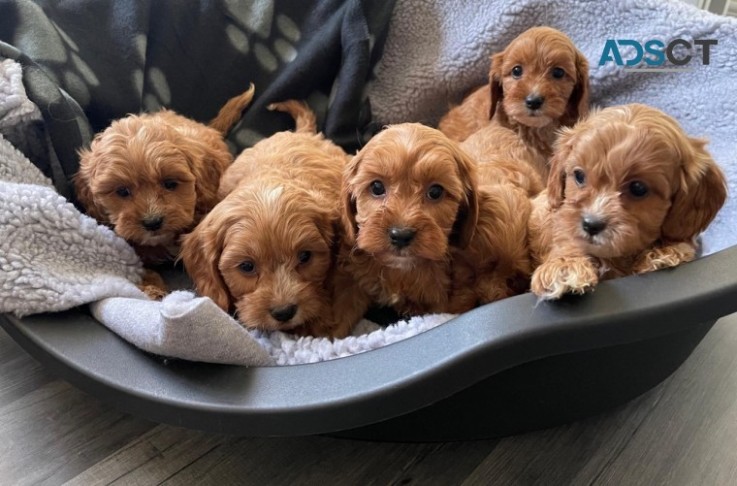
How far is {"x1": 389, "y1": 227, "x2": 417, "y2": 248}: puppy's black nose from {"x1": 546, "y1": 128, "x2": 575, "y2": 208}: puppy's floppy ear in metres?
0.43

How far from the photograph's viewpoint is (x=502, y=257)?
1689mm

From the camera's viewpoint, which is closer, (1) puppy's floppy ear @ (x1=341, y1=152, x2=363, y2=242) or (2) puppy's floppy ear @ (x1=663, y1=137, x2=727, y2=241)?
(2) puppy's floppy ear @ (x1=663, y1=137, x2=727, y2=241)

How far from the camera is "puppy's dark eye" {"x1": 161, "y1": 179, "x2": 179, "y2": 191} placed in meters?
1.95

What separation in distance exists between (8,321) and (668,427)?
1.91 meters

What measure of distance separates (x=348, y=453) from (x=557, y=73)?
150 centimetres

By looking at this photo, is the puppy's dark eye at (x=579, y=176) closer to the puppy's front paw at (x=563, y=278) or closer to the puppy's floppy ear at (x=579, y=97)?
the puppy's front paw at (x=563, y=278)

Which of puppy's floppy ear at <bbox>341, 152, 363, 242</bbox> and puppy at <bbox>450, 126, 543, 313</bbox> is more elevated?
puppy's floppy ear at <bbox>341, 152, 363, 242</bbox>

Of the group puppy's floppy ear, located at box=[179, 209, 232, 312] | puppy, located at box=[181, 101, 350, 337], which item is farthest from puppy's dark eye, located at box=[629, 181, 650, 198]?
puppy's floppy ear, located at box=[179, 209, 232, 312]

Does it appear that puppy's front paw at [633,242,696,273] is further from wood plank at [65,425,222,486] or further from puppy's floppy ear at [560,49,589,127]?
wood plank at [65,425,222,486]

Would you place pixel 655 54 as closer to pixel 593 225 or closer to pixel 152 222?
pixel 593 225

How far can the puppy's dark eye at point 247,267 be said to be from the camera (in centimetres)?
163

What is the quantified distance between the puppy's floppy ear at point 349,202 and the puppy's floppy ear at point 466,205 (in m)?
0.26

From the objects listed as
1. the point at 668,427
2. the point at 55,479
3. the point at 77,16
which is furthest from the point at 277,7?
the point at 668,427

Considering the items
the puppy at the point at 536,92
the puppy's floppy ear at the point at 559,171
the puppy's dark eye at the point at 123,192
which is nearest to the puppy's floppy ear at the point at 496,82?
the puppy at the point at 536,92
